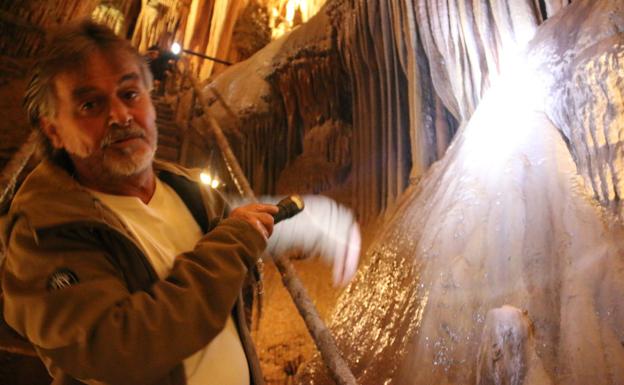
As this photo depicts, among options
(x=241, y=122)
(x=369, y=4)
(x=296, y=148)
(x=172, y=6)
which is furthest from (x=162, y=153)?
(x=172, y=6)

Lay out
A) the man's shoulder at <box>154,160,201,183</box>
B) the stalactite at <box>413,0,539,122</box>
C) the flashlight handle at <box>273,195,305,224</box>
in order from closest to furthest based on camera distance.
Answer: the flashlight handle at <box>273,195,305,224</box>, the man's shoulder at <box>154,160,201,183</box>, the stalactite at <box>413,0,539,122</box>

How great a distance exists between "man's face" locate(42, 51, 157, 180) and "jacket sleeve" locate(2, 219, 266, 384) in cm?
21

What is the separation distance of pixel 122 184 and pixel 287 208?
→ 357 millimetres

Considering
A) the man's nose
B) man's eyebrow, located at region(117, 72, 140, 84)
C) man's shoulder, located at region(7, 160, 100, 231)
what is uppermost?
man's eyebrow, located at region(117, 72, 140, 84)

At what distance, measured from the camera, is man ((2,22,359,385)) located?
77 centimetres

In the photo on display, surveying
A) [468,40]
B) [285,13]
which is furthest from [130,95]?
[285,13]

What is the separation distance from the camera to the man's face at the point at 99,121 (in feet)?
3.30

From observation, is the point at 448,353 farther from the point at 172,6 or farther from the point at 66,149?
the point at 172,6

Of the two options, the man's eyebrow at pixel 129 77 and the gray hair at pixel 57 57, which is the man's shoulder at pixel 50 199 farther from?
the man's eyebrow at pixel 129 77

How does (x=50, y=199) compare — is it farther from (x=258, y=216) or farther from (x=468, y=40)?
(x=468, y=40)

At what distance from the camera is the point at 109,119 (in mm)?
1013

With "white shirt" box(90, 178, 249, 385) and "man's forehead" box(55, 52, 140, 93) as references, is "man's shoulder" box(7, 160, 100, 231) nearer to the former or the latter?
"white shirt" box(90, 178, 249, 385)

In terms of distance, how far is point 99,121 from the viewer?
3.31ft

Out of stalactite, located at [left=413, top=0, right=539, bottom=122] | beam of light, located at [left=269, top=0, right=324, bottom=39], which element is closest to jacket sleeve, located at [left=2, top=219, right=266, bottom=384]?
stalactite, located at [left=413, top=0, right=539, bottom=122]
